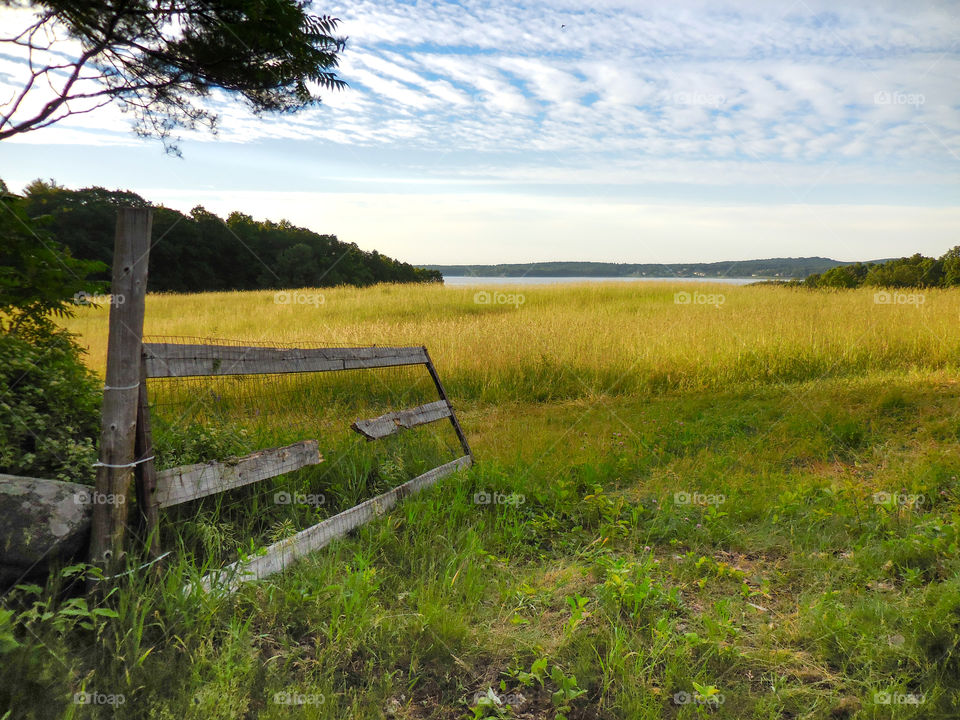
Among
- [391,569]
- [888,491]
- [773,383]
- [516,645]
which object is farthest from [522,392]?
[516,645]

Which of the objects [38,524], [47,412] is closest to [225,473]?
[38,524]

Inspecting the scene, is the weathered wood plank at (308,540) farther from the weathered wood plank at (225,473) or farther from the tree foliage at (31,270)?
the tree foliage at (31,270)

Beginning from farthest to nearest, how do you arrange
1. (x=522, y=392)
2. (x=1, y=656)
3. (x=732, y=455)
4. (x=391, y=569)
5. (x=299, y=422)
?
(x=522, y=392) < (x=732, y=455) < (x=299, y=422) < (x=391, y=569) < (x=1, y=656)

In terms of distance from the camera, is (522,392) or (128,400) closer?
(128,400)

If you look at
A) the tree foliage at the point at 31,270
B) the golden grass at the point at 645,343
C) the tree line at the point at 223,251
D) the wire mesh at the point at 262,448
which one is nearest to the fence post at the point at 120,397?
the wire mesh at the point at 262,448

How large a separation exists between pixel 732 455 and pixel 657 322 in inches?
327

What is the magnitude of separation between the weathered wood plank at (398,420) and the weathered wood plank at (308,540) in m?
0.50

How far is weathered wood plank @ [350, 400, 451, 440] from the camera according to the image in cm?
500

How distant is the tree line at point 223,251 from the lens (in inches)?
1389

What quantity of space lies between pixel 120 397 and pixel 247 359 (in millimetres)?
1077

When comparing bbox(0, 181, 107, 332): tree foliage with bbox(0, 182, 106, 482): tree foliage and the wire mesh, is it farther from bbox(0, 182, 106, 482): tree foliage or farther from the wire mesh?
the wire mesh

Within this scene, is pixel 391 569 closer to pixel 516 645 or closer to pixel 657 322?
pixel 516 645

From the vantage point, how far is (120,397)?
319 cm

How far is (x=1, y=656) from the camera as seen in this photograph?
262cm
